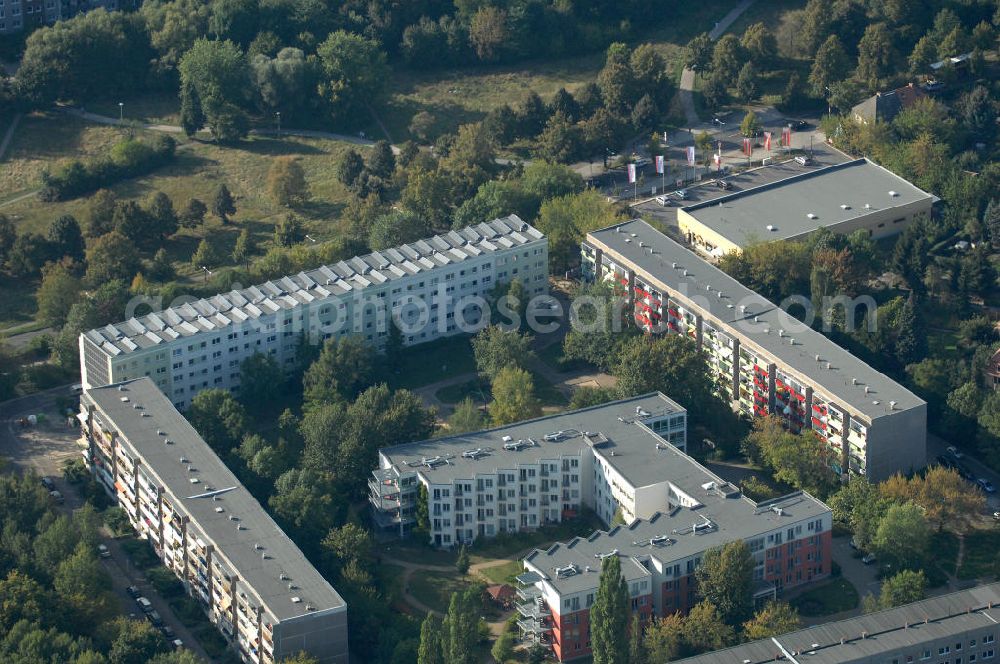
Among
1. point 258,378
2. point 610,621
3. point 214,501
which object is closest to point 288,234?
point 258,378

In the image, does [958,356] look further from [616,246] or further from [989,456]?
[616,246]

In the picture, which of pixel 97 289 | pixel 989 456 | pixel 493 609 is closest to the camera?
pixel 493 609

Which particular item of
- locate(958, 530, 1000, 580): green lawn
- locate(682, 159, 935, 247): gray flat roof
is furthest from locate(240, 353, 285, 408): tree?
locate(958, 530, 1000, 580): green lawn

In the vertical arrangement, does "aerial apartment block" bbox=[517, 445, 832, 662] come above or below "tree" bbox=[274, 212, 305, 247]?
below

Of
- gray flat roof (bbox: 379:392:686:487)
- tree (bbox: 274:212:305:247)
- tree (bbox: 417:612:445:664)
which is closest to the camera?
tree (bbox: 417:612:445:664)

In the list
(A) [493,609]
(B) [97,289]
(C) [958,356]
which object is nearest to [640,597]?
(A) [493,609]

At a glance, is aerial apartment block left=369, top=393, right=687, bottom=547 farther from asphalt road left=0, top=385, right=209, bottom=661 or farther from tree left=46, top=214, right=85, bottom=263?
tree left=46, top=214, right=85, bottom=263

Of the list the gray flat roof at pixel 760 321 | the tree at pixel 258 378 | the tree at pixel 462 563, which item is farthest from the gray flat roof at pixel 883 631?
the tree at pixel 258 378
